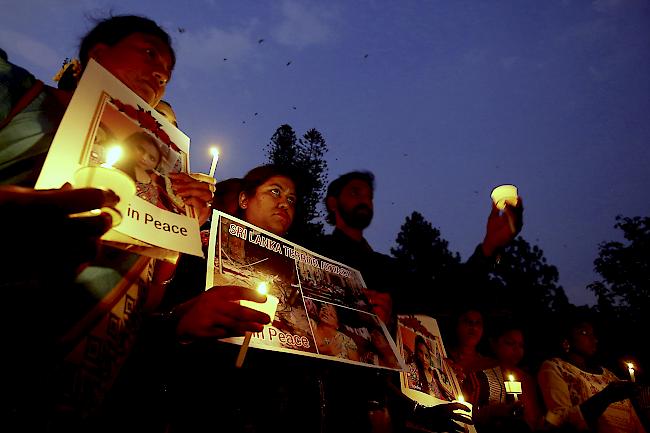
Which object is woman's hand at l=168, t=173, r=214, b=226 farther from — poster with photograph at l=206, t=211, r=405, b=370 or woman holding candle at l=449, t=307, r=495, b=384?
woman holding candle at l=449, t=307, r=495, b=384

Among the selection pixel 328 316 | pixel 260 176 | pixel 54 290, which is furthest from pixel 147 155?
pixel 260 176

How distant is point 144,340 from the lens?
69.2 inches

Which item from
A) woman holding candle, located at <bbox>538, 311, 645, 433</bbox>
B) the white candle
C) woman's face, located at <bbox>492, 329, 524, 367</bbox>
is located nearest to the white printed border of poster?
the white candle

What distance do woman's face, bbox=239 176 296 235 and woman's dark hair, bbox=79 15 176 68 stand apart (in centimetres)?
127

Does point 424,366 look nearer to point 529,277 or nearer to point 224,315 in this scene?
point 224,315

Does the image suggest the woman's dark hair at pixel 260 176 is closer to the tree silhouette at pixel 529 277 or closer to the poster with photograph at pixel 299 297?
the poster with photograph at pixel 299 297

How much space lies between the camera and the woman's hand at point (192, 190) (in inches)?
67.2

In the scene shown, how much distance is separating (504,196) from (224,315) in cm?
267

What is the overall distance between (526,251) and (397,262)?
161 ft

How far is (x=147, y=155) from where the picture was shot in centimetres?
161

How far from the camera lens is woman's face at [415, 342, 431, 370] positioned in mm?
2995

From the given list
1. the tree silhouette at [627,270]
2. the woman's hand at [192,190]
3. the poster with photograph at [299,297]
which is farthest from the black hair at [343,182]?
the tree silhouette at [627,270]

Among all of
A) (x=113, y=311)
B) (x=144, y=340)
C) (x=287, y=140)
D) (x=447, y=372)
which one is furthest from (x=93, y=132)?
(x=287, y=140)

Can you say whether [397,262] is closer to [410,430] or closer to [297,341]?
[410,430]
